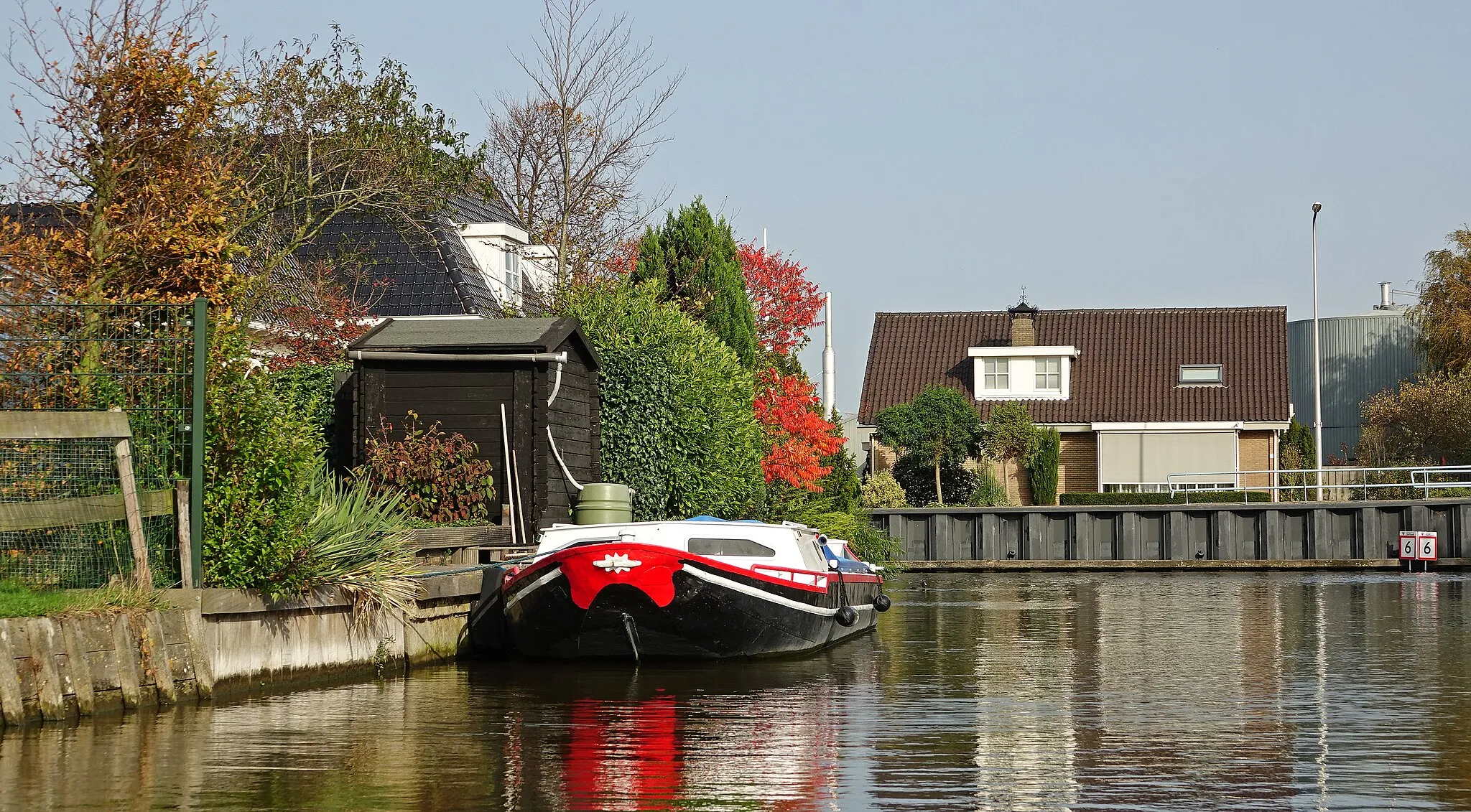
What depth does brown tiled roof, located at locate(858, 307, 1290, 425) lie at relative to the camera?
5684cm

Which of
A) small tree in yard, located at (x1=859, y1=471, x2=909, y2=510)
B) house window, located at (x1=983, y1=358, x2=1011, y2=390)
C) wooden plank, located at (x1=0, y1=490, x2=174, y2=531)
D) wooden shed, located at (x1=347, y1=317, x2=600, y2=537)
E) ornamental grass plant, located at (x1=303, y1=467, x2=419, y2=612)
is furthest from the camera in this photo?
house window, located at (x1=983, y1=358, x2=1011, y2=390)

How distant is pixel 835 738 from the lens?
1234cm

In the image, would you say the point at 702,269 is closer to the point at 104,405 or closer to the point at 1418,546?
the point at 104,405

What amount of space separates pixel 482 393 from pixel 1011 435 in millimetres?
33748

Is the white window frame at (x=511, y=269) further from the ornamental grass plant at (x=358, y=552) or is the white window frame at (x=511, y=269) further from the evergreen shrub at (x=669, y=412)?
the ornamental grass plant at (x=358, y=552)

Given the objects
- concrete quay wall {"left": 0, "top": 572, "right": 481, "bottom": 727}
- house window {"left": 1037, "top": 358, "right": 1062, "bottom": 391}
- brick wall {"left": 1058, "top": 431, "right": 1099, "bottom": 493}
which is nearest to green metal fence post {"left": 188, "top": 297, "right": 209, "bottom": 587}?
concrete quay wall {"left": 0, "top": 572, "right": 481, "bottom": 727}

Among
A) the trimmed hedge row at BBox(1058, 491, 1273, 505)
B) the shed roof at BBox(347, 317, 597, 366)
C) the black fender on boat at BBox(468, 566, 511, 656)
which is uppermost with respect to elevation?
the shed roof at BBox(347, 317, 597, 366)

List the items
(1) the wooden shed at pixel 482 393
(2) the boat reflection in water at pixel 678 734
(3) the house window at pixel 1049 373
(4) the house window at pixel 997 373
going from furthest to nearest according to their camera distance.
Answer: (4) the house window at pixel 997 373 < (3) the house window at pixel 1049 373 < (1) the wooden shed at pixel 482 393 < (2) the boat reflection in water at pixel 678 734

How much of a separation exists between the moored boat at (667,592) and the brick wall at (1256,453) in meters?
39.4

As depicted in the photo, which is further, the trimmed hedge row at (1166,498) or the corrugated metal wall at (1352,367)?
the corrugated metal wall at (1352,367)

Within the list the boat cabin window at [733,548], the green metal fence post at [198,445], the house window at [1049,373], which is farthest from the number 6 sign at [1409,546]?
the green metal fence post at [198,445]

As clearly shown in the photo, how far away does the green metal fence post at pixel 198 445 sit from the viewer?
1402 centimetres

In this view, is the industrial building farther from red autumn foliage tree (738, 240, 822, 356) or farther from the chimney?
red autumn foliage tree (738, 240, 822, 356)

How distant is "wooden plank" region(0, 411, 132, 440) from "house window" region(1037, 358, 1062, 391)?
156ft
